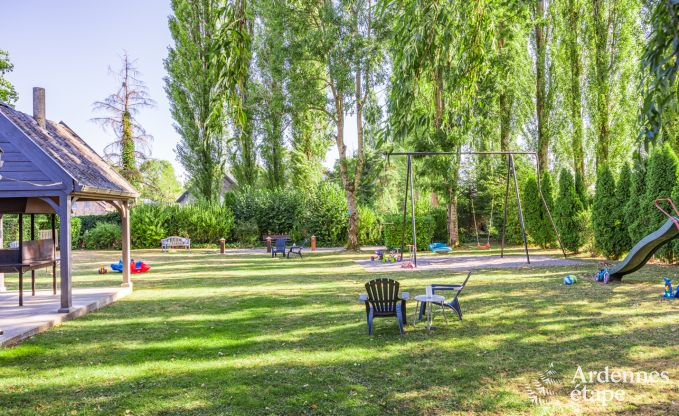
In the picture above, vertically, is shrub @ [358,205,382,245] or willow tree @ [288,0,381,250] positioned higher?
willow tree @ [288,0,381,250]

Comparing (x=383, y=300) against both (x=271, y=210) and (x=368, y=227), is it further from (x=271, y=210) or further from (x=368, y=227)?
(x=271, y=210)

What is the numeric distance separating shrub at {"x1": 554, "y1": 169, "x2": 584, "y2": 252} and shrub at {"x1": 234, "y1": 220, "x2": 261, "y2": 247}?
15.6 m

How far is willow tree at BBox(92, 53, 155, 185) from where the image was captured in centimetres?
2838

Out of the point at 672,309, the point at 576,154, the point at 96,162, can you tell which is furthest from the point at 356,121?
the point at 672,309

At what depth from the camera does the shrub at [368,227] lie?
24984mm

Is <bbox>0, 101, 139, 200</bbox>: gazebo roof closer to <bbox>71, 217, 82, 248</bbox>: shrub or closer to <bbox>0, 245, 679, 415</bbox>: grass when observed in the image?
<bbox>0, 245, 679, 415</bbox>: grass

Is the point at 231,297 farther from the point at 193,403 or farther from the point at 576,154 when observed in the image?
the point at 576,154

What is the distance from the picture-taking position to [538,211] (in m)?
20.6

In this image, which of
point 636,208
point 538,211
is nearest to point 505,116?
point 538,211

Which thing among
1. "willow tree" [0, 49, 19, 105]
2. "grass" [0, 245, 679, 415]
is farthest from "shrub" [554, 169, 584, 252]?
"willow tree" [0, 49, 19, 105]

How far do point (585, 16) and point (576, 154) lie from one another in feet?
18.7

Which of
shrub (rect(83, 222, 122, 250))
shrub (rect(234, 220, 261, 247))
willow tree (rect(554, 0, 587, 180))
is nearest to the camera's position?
willow tree (rect(554, 0, 587, 180))

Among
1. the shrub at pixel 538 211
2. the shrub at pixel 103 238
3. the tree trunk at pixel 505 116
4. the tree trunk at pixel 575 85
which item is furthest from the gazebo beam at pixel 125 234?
the tree trunk at pixel 505 116

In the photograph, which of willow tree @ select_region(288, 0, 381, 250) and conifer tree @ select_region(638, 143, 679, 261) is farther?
willow tree @ select_region(288, 0, 381, 250)
